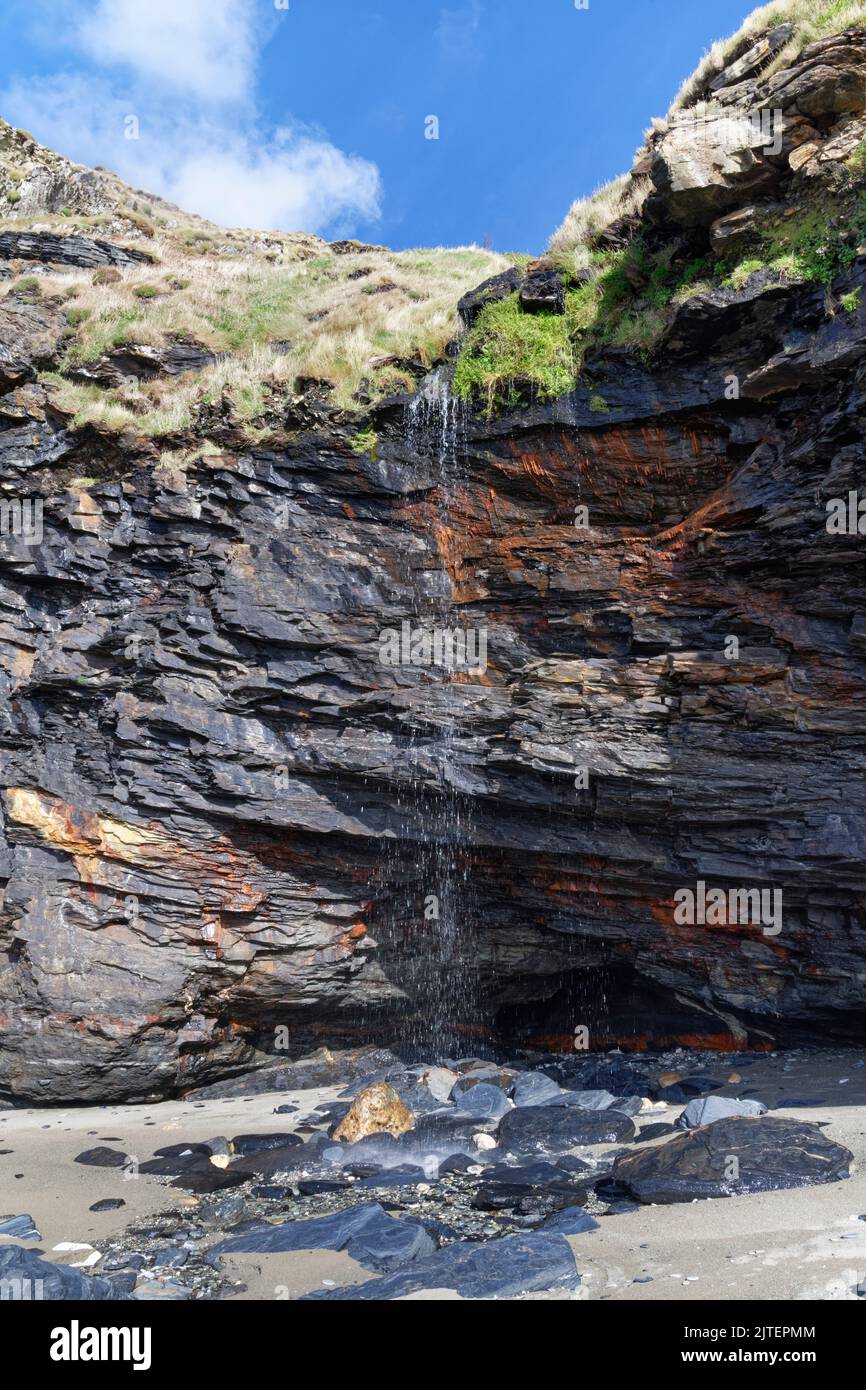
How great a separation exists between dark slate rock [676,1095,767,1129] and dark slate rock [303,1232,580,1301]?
3.71 meters

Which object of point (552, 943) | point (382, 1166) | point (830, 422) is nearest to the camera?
point (382, 1166)

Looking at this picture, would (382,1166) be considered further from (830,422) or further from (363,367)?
(363,367)

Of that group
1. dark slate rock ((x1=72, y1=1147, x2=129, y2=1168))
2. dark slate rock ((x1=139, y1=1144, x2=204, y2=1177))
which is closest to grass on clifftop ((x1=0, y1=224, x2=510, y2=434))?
dark slate rock ((x1=72, y1=1147, x2=129, y2=1168))

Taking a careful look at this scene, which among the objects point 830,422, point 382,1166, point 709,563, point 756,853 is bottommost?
point 382,1166

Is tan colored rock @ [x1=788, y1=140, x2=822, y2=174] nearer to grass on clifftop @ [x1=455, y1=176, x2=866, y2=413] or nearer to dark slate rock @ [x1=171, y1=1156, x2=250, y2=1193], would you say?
grass on clifftop @ [x1=455, y1=176, x2=866, y2=413]

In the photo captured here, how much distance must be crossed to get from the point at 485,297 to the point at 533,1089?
12.3 m

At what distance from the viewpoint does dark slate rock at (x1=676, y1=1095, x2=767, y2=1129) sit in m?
8.62

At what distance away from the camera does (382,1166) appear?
8320mm

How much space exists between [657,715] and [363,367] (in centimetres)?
763

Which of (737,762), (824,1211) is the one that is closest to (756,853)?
(737,762)

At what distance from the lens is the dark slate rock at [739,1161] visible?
21.4ft

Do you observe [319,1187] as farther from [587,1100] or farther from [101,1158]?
[587,1100]

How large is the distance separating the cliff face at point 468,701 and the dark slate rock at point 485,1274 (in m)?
6.64

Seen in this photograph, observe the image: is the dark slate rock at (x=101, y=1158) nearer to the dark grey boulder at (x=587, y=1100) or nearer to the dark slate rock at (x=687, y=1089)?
the dark grey boulder at (x=587, y=1100)
